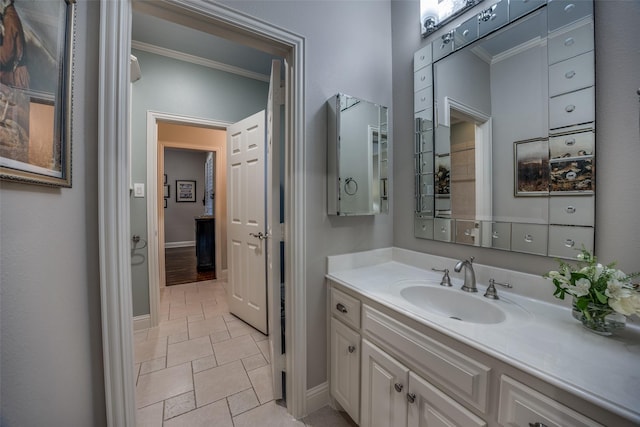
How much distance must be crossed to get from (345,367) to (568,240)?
1209 millimetres

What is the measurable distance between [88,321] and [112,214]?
1.37 feet

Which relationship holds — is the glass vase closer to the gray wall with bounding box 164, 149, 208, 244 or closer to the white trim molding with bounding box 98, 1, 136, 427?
the white trim molding with bounding box 98, 1, 136, 427

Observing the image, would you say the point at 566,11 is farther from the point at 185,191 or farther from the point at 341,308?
the point at 185,191

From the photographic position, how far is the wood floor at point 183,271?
3.94 m

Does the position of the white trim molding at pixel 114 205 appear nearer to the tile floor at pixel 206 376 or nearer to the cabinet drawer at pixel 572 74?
the tile floor at pixel 206 376

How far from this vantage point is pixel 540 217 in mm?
1094

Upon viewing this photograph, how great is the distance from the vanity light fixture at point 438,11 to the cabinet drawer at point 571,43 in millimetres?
517

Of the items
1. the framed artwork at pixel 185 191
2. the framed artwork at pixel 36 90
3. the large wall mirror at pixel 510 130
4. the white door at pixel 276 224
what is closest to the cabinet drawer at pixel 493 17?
the large wall mirror at pixel 510 130

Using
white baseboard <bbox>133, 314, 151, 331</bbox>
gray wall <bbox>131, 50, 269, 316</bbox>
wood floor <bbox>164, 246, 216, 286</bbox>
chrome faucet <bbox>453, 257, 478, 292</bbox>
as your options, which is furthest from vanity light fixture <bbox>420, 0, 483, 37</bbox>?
wood floor <bbox>164, 246, 216, 286</bbox>

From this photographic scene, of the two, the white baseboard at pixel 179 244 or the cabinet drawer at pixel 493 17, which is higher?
the cabinet drawer at pixel 493 17

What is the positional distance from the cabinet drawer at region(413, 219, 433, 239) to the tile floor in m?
1.18

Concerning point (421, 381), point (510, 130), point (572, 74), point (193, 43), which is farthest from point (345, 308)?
point (193, 43)

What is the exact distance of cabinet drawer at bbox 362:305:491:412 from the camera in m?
0.76

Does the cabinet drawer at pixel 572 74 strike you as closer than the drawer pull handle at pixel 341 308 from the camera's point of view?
Yes
